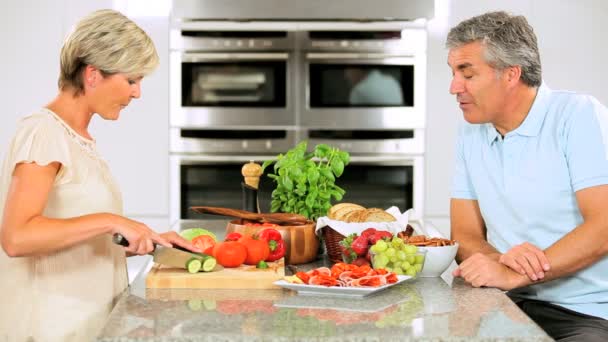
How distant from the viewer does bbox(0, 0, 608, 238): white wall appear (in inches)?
192

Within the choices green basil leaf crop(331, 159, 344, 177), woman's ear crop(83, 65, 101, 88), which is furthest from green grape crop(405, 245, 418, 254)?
woman's ear crop(83, 65, 101, 88)

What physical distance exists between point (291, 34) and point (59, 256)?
297cm

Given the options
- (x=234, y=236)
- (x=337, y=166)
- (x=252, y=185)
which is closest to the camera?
A: (x=234, y=236)

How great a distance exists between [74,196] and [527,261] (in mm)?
1084

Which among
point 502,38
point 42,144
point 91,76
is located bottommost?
point 42,144

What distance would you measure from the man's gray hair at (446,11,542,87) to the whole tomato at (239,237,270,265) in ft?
2.59

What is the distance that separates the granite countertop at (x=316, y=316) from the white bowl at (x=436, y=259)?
0.10 meters

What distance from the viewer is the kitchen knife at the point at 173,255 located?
6.74 ft

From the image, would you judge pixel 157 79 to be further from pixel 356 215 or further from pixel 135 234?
pixel 135 234

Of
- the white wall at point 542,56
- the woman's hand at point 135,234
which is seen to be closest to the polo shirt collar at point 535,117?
the woman's hand at point 135,234

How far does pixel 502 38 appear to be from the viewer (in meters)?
2.40

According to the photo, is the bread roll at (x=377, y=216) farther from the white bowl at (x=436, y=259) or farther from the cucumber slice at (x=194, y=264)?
the cucumber slice at (x=194, y=264)

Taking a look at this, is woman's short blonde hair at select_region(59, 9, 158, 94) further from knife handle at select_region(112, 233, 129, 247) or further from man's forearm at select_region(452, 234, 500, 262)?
man's forearm at select_region(452, 234, 500, 262)

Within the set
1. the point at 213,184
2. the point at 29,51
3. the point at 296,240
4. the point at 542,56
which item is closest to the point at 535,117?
the point at 296,240
